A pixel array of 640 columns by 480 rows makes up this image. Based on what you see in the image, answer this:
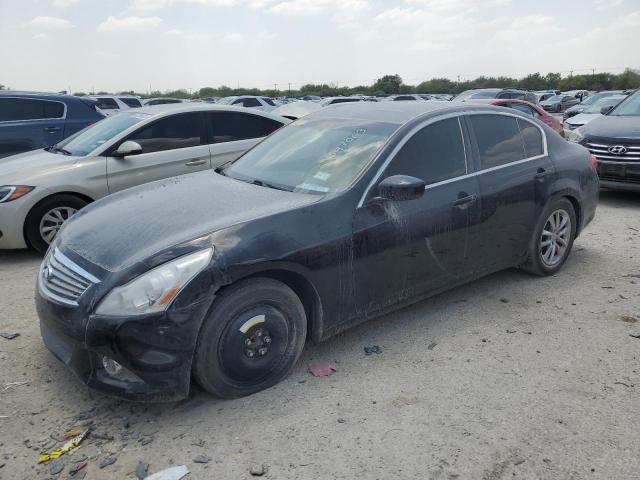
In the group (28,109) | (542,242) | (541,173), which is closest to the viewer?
(541,173)

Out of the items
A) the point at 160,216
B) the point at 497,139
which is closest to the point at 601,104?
the point at 497,139

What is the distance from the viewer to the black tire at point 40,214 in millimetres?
5719

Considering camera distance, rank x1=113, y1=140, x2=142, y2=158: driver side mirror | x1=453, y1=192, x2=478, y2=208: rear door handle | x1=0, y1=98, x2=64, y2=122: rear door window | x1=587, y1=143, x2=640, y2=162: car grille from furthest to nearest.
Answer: x1=0, y1=98, x2=64, y2=122: rear door window → x1=587, y1=143, x2=640, y2=162: car grille → x1=113, y1=140, x2=142, y2=158: driver side mirror → x1=453, y1=192, x2=478, y2=208: rear door handle

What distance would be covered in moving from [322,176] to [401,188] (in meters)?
0.57

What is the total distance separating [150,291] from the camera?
9.29 feet

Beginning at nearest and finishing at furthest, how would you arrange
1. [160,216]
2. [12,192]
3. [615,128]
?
[160,216]
[12,192]
[615,128]

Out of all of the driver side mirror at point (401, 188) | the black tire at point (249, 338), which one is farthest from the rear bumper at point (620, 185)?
the black tire at point (249, 338)

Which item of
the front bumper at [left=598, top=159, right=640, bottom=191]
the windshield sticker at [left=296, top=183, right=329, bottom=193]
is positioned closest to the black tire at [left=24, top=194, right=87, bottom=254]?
the windshield sticker at [left=296, top=183, right=329, bottom=193]

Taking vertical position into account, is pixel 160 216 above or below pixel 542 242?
above

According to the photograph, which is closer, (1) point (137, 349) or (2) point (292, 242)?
(1) point (137, 349)

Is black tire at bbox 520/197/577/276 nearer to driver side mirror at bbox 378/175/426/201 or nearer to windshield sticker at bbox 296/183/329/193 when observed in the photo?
driver side mirror at bbox 378/175/426/201

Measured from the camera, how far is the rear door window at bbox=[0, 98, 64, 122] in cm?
820

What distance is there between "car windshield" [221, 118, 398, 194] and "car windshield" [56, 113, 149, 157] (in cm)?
251

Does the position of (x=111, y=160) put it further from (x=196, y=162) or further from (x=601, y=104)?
(x=601, y=104)
